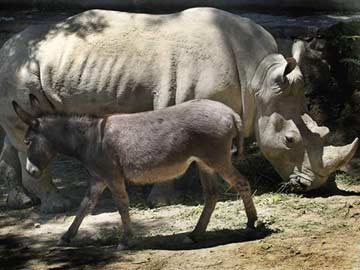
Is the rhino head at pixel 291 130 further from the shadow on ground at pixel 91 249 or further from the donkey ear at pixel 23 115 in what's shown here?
the donkey ear at pixel 23 115

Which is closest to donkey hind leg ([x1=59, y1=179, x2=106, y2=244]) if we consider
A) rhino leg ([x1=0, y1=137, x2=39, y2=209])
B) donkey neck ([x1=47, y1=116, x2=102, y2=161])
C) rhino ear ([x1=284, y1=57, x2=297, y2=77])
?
donkey neck ([x1=47, y1=116, x2=102, y2=161])

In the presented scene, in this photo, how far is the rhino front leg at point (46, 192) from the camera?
8.17 metres

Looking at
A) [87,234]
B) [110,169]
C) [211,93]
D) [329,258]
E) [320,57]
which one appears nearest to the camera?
[329,258]

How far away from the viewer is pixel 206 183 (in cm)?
705

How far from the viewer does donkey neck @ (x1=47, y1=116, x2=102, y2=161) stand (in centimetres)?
693

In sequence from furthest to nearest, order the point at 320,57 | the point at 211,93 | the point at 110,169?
the point at 320,57, the point at 211,93, the point at 110,169

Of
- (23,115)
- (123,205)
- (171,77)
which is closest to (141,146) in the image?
(123,205)

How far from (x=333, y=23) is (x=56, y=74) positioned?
3.58m

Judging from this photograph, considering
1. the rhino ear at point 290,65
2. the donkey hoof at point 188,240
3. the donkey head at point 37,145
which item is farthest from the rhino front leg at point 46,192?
the rhino ear at point 290,65

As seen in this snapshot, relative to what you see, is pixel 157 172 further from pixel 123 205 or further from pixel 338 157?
pixel 338 157

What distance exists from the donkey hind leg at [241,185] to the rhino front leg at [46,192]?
201cm

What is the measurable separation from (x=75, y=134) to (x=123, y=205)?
27.2 inches

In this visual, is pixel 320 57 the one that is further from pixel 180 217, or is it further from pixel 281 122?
pixel 180 217

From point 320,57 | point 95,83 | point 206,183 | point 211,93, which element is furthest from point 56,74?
point 320,57
